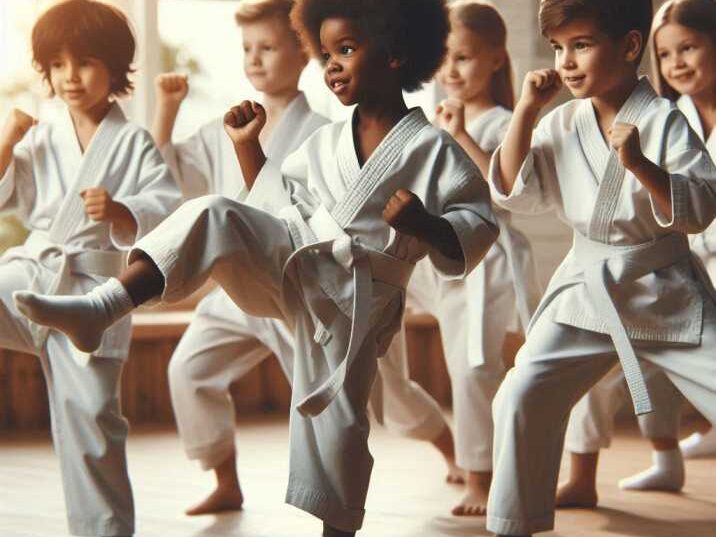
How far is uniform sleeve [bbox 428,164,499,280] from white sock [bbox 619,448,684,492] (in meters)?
1.38

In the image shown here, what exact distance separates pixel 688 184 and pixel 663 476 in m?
1.35

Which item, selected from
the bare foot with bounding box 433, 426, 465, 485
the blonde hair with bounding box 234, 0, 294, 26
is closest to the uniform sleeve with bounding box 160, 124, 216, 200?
the blonde hair with bounding box 234, 0, 294, 26

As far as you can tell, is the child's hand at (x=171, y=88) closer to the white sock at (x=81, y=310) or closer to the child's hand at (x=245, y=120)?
the child's hand at (x=245, y=120)

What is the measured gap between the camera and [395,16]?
239 centimetres

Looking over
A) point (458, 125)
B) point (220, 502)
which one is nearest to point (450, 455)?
point (220, 502)

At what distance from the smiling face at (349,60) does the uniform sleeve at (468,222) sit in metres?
0.25

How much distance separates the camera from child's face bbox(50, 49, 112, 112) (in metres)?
2.81

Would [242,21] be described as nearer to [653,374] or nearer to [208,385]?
[208,385]

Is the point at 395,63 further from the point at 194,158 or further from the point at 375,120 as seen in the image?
the point at 194,158

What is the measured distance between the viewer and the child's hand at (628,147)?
2.31m

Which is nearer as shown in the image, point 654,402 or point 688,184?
point 688,184

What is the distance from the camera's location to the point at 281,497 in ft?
11.2

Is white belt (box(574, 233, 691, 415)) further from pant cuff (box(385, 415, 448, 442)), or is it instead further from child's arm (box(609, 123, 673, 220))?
pant cuff (box(385, 415, 448, 442))

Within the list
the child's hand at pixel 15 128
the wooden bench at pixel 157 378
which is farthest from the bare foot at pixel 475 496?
the wooden bench at pixel 157 378
